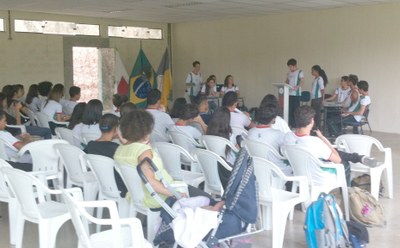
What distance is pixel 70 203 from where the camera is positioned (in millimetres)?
2893

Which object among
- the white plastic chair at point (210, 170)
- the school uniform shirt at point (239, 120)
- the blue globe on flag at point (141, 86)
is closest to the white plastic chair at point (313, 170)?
the white plastic chair at point (210, 170)

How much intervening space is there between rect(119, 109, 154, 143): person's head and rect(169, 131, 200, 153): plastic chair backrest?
1798mm

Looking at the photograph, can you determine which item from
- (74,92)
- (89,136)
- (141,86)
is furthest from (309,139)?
(141,86)

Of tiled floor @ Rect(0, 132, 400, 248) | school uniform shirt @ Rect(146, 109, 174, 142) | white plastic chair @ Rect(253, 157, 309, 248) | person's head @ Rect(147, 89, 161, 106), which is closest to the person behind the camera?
white plastic chair @ Rect(253, 157, 309, 248)

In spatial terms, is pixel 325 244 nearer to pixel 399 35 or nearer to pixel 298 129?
pixel 298 129

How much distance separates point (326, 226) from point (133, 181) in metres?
1.41

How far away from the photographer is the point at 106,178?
12.8ft

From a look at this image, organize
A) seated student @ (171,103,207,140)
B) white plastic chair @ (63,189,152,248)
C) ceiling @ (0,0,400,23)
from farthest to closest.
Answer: ceiling @ (0,0,400,23)
seated student @ (171,103,207,140)
white plastic chair @ (63,189,152,248)

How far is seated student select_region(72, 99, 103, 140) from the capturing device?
5.23m

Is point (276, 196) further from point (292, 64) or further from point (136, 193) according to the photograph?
point (292, 64)

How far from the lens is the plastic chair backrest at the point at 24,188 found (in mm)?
3332

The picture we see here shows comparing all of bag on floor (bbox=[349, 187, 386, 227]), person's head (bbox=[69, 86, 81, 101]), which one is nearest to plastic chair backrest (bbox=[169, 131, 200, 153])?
bag on floor (bbox=[349, 187, 386, 227])

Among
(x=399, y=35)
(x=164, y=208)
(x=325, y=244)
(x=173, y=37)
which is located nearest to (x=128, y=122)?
(x=164, y=208)

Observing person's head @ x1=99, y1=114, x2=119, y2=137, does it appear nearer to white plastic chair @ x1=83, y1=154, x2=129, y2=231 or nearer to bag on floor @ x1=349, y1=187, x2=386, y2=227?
white plastic chair @ x1=83, y1=154, x2=129, y2=231
